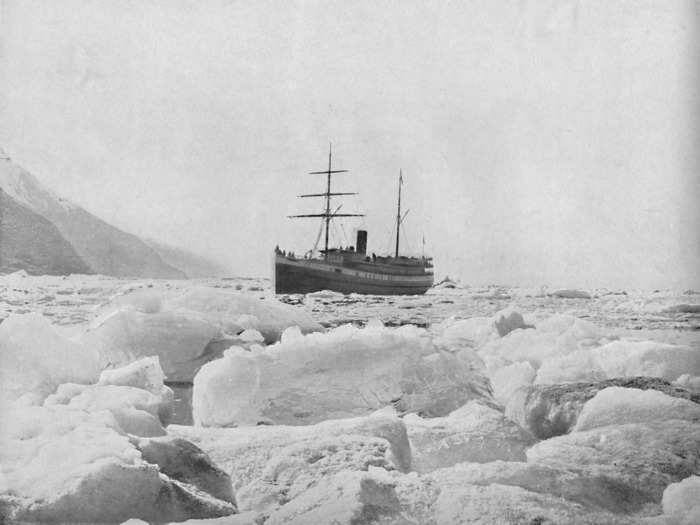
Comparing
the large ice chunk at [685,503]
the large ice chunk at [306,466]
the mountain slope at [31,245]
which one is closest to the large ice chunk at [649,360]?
the large ice chunk at [685,503]

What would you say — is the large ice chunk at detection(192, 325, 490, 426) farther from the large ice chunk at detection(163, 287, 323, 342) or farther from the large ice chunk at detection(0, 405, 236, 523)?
the large ice chunk at detection(0, 405, 236, 523)

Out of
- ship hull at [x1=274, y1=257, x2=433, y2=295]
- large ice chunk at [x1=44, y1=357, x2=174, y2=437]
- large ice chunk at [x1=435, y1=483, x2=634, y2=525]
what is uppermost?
ship hull at [x1=274, y1=257, x2=433, y2=295]

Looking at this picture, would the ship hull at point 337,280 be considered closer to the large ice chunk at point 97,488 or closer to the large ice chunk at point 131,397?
the large ice chunk at point 131,397

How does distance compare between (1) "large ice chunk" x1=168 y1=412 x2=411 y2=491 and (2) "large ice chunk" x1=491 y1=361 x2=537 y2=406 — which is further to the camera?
(2) "large ice chunk" x1=491 y1=361 x2=537 y2=406

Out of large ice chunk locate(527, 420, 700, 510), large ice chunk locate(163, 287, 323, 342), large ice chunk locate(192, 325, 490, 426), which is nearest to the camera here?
large ice chunk locate(527, 420, 700, 510)

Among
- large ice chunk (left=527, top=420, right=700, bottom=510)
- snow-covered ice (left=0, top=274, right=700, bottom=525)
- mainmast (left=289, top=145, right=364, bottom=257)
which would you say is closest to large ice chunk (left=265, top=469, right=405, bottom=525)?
snow-covered ice (left=0, top=274, right=700, bottom=525)

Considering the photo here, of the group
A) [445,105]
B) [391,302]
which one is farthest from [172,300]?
[445,105]

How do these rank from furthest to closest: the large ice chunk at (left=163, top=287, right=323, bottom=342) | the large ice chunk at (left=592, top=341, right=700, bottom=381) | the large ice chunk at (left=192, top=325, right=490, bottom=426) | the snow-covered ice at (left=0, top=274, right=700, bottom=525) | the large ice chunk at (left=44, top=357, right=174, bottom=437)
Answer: the large ice chunk at (left=163, top=287, right=323, bottom=342)
the large ice chunk at (left=592, top=341, right=700, bottom=381)
the large ice chunk at (left=192, top=325, right=490, bottom=426)
the large ice chunk at (left=44, top=357, right=174, bottom=437)
the snow-covered ice at (left=0, top=274, right=700, bottom=525)
